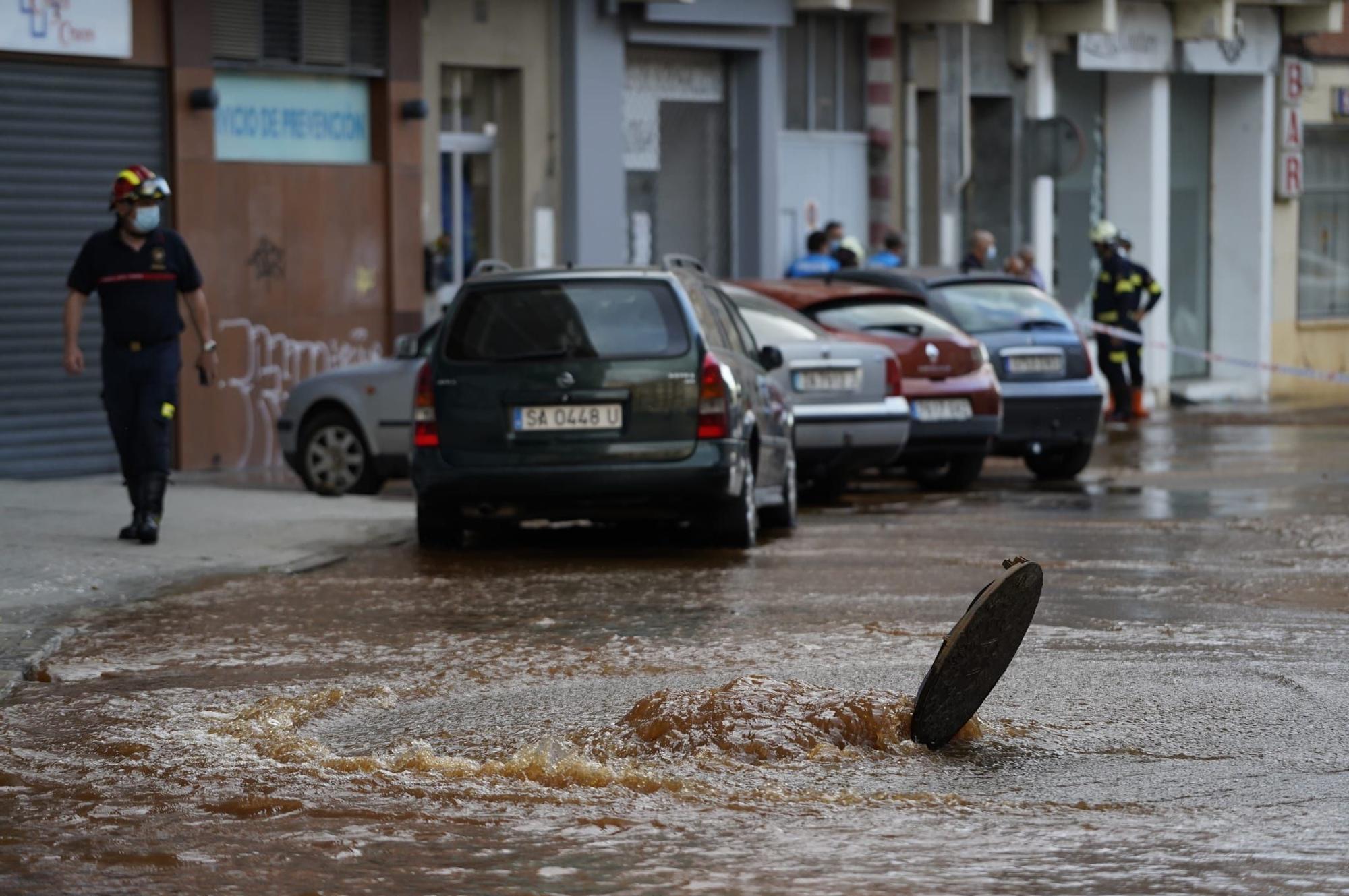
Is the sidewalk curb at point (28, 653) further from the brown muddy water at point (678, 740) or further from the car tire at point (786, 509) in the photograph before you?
the car tire at point (786, 509)

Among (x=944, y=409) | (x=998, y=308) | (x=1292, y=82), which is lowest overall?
(x=944, y=409)

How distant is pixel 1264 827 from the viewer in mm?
5625

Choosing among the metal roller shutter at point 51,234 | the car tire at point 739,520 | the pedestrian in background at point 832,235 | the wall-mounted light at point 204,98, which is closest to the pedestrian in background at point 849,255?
the pedestrian in background at point 832,235

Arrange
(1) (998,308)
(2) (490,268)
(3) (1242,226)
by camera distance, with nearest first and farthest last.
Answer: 1. (2) (490,268)
2. (1) (998,308)
3. (3) (1242,226)

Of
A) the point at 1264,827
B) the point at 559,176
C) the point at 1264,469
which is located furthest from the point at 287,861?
the point at 559,176

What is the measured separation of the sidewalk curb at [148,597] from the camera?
8.28 metres

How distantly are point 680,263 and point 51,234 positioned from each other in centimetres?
738

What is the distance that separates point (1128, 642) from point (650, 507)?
4.22 m

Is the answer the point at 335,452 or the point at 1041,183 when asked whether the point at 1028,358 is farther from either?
the point at 1041,183

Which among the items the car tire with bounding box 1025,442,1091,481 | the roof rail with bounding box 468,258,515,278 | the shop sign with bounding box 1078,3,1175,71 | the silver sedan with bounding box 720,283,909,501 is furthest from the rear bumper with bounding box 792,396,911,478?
the shop sign with bounding box 1078,3,1175,71

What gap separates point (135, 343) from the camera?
40.8 ft

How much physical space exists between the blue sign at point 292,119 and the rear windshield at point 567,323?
8.92 meters

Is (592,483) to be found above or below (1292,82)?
below

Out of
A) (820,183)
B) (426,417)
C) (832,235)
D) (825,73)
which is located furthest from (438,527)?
(825,73)
